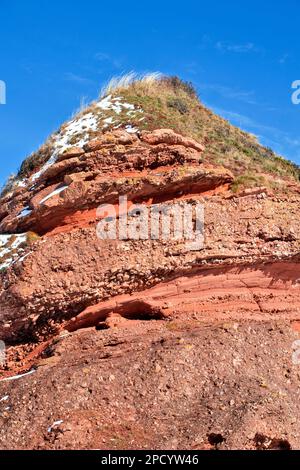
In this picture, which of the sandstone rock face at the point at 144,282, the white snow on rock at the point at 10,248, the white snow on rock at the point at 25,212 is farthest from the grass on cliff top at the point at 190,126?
the white snow on rock at the point at 10,248

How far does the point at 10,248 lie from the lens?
1925cm

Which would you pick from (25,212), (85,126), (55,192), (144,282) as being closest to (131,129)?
(85,126)

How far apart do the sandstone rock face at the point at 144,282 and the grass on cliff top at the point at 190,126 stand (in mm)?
1006

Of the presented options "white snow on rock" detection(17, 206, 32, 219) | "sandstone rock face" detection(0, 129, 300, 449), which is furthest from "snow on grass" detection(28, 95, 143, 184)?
"white snow on rock" detection(17, 206, 32, 219)

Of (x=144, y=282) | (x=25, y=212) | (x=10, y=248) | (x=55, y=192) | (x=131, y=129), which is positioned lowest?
(x=144, y=282)

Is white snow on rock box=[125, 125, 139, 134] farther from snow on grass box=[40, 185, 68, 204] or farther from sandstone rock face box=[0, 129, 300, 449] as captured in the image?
snow on grass box=[40, 185, 68, 204]

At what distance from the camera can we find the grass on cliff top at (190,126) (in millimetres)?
20453

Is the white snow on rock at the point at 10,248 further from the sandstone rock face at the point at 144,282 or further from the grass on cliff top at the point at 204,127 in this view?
the grass on cliff top at the point at 204,127

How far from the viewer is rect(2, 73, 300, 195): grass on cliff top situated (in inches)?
805

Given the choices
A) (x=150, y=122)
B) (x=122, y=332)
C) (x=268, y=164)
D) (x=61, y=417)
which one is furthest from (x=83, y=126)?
(x=61, y=417)

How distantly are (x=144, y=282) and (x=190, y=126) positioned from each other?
655cm

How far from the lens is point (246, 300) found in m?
17.7

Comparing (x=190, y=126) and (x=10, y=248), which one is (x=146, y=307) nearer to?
(x=10, y=248)
